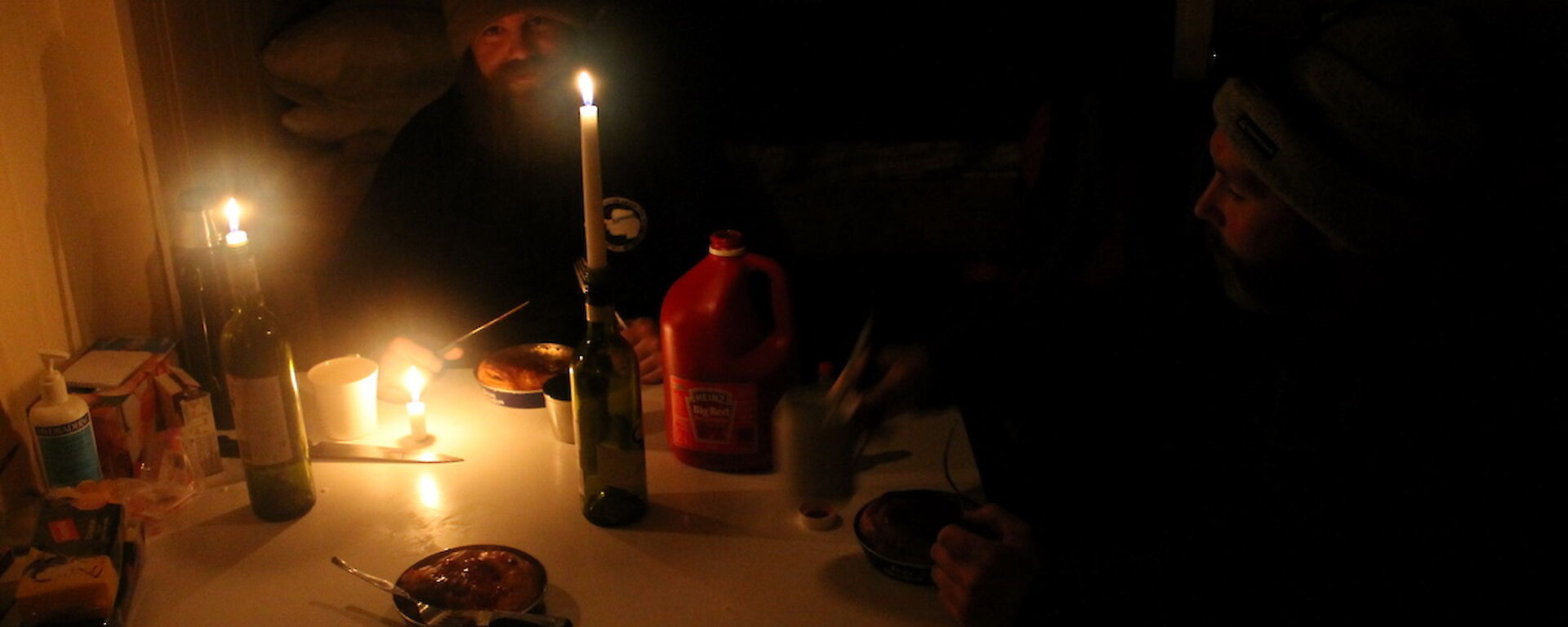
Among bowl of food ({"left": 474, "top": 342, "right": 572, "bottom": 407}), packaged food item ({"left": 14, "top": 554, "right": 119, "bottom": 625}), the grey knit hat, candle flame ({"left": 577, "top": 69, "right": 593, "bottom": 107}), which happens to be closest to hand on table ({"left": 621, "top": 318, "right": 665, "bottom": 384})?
bowl of food ({"left": 474, "top": 342, "right": 572, "bottom": 407})

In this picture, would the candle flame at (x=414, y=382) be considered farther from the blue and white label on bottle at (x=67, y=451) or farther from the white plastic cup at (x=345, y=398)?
the blue and white label on bottle at (x=67, y=451)

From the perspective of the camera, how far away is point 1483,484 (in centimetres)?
106

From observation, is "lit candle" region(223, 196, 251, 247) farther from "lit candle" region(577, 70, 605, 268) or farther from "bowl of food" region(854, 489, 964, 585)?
"bowl of food" region(854, 489, 964, 585)

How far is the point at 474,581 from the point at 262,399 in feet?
0.97

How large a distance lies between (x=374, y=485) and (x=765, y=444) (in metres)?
0.46

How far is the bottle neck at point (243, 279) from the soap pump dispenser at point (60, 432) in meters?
0.22

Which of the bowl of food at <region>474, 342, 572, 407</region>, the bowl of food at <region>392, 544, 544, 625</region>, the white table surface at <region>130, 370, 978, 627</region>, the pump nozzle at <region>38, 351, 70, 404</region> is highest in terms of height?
the pump nozzle at <region>38, 351, 70, 404</region>

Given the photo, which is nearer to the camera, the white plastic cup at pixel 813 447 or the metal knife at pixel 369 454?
the white plastic cup at pixel 813 447

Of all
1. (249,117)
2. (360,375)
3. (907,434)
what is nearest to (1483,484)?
(907,434)

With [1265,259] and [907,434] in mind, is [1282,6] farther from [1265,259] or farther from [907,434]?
[907,434]

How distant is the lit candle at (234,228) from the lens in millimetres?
1151

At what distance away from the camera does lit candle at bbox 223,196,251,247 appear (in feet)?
3.78

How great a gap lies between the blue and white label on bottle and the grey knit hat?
4.57 feet

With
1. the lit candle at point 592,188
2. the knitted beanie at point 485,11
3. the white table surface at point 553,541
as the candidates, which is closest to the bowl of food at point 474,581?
the white table surface at point 553,541
